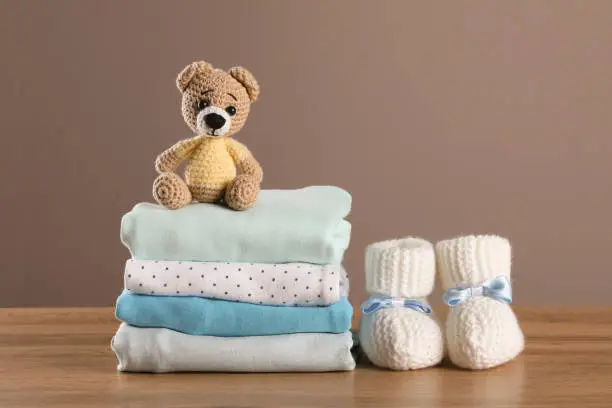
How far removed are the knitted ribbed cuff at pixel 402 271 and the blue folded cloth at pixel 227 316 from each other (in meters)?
0.06

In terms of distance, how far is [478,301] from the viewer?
108 cm

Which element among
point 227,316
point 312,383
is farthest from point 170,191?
point 312,383

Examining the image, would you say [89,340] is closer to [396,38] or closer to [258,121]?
[258,121]

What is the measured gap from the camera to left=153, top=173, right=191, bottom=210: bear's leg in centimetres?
108

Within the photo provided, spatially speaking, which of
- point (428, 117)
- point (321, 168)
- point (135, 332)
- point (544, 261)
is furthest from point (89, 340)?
point (544, 261)

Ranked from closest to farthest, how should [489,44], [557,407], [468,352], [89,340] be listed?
[557,407] < [468,352] < [89,340] < [489,44]

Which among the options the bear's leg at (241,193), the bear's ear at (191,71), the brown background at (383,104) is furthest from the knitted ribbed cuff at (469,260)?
the brown background at (383,104)

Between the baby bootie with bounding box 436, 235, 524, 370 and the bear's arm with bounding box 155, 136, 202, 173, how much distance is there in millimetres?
317

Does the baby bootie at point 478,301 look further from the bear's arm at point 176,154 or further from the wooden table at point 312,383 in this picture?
the bear's arm at point 176,154

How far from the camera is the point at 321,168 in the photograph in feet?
6.63

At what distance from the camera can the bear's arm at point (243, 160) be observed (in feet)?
3.67

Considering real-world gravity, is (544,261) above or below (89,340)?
above

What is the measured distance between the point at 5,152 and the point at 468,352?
1375 millimetres

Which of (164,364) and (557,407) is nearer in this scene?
(557,407)
